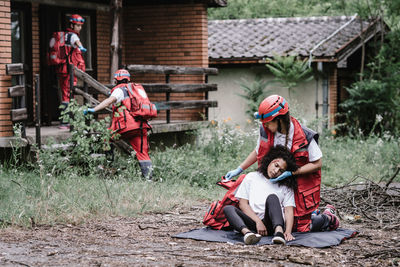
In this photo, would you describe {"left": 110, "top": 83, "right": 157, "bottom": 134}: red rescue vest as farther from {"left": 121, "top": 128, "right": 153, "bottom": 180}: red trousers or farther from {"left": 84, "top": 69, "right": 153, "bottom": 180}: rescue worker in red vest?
{"left": 121, "top": 128, "right": 153, "bottom": 180}: red trousers

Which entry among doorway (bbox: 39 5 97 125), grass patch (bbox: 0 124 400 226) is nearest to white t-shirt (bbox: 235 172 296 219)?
grass patch (bbox: 0 124 400 226)

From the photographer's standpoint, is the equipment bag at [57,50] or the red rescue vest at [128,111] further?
the equipment bag at [57,50]

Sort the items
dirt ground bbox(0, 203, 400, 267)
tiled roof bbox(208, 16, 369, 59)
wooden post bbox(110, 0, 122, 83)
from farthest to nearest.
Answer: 1. tiled roof bbox(208, 16, 369, 59)
2. wooden post bbox(110, 0, 122, 83)
3. dirt ground bbox(0, 203, 400, 267)

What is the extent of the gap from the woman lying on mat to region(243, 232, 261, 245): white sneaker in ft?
0.30

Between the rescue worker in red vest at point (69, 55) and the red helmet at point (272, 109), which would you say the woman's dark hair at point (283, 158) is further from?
the rescue worker in red vest at point (69, 55)

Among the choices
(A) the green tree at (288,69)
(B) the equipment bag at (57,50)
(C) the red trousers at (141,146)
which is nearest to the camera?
(C) the red trousers at (141,146)

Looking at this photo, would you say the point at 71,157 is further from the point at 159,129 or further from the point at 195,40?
the point at 195,40

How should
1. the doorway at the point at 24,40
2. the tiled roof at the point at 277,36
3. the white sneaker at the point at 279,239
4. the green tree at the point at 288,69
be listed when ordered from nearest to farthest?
the white sneaker at the point at 279,239 → the doorway at the point at 24,40 → the green tree at the point at 288,69 → the tiled roof at the point at 277,36

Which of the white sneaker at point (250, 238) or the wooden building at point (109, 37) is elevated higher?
the wooden building at point (109, 37)

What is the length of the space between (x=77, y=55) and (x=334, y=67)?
10313 millimetres

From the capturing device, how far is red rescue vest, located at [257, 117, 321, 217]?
6.50m

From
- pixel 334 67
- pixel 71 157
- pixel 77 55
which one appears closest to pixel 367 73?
pixel 334 67

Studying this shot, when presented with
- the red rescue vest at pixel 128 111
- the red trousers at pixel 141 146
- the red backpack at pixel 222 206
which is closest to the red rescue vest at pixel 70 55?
the red rescue vest at pixel 128 111

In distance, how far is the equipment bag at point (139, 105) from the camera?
32.5 feet
